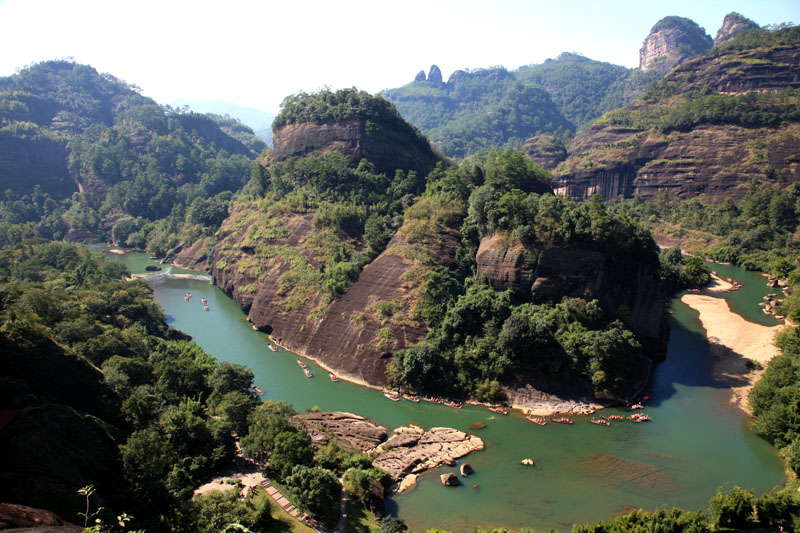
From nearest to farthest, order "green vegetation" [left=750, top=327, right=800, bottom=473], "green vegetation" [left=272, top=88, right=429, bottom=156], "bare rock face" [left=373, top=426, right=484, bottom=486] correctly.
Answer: "bare rock face" [left=373, top=426, right=484, bottom=486] < "green vegetation" [left=750, top=327, right=800, bottom=473] < "green vegetation" [left=272, top=88, right=429, bottom=156]

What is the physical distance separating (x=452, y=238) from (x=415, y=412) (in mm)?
17970

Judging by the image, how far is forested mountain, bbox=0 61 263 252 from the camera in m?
92.0

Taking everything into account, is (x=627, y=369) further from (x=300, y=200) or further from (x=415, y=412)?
(x=300, y=200)

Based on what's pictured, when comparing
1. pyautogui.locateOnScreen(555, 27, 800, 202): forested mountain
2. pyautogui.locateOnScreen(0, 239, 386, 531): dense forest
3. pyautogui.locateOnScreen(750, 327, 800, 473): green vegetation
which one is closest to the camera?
pyautogui.locateOnScreen(0, 239, 386, 531): dense forest

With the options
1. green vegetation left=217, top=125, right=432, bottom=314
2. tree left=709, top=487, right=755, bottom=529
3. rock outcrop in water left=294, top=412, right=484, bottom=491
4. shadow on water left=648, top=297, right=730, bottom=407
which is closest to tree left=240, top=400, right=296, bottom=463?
rock outcrop in water left=294, top=412, right=484, bottom=491

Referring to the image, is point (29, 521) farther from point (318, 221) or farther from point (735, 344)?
point (735, 344)

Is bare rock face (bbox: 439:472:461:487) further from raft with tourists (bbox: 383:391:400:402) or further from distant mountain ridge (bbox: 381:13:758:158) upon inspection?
distant mountain ridge (bbox: 381:13:758:158)

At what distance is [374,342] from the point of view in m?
38.4

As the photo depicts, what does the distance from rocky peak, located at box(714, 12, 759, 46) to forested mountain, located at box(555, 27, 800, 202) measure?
72.5 metres

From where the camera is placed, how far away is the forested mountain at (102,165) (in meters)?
92.0

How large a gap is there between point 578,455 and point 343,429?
13.7 meters

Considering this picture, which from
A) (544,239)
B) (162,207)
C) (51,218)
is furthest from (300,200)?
(51,218)

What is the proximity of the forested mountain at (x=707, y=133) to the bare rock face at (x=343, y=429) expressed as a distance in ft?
253

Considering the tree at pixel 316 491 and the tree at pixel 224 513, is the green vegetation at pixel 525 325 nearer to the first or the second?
the tree at pixel 316 491
